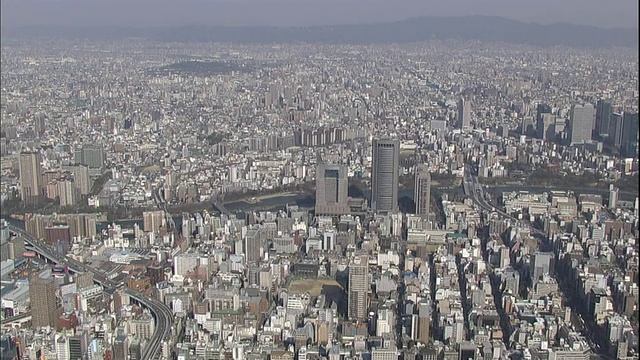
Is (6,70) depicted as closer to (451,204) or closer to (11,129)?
(11,129)

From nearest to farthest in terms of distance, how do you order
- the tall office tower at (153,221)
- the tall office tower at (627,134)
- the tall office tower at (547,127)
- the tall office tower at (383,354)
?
the tall office tower at (383,354) → the tall office tower at (627,134) → the tall office tower at (153,221) → the tall office tower at (547,127)

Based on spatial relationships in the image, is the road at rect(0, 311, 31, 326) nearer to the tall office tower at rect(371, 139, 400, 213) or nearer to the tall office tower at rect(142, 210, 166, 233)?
the tall office tower at rect(142, 210, 166, 233)

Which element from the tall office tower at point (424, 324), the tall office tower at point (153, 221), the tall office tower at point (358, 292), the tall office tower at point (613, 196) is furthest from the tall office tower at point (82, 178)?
the tall office tower at point (613, 196)

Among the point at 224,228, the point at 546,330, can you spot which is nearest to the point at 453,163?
the point at 224,228

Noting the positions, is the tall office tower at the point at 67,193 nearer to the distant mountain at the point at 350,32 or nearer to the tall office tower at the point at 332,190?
the tall office tower at the point at 332,190

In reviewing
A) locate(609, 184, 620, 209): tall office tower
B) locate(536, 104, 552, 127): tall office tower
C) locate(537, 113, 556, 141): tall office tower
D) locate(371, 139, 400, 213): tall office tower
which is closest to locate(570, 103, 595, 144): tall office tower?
locate(537, 113, 556, 141): tall office tower

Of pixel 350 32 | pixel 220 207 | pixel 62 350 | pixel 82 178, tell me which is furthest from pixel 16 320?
pixel 350 32

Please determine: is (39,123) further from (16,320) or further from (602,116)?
(602,116)
